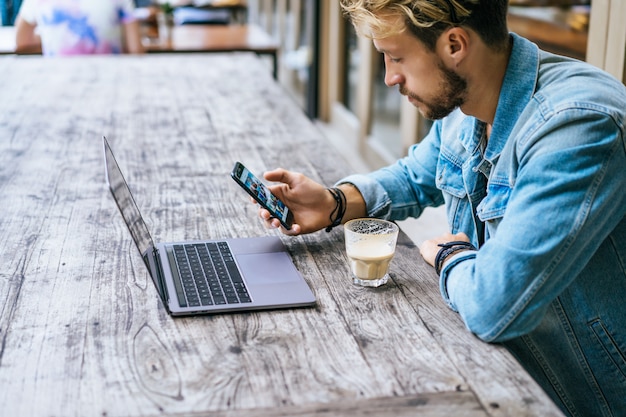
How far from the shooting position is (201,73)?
3.30 meters

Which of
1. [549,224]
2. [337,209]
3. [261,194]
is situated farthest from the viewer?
[337,209]

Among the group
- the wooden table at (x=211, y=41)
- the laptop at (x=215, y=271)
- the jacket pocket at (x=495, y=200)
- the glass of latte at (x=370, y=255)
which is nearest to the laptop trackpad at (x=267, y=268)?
the laptop at (x=215, y=271)

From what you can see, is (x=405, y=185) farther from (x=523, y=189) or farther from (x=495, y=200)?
(x=523, y=189)

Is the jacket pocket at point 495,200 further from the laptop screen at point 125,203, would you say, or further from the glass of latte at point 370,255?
the laptop screen at point 125,203

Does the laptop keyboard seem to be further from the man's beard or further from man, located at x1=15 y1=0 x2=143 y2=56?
man, located at x1=15 y1=0 x2=143 y2=56

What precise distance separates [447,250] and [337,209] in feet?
1.06

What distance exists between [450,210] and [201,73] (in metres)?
1.89

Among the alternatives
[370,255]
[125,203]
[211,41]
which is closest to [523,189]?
[370,255]

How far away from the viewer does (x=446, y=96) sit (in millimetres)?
1383

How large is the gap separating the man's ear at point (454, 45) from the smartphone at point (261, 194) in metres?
0.42

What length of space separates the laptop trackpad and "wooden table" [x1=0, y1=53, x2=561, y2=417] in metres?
0.03

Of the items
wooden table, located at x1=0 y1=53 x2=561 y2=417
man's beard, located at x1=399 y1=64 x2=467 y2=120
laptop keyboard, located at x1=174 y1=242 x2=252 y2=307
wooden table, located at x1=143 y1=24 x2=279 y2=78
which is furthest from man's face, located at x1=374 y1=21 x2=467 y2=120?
wooden table, located at x1=143 y1=24 x2=279 y2=78

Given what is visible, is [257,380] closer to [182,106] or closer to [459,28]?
[459,28]

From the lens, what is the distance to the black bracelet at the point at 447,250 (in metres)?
1.38
